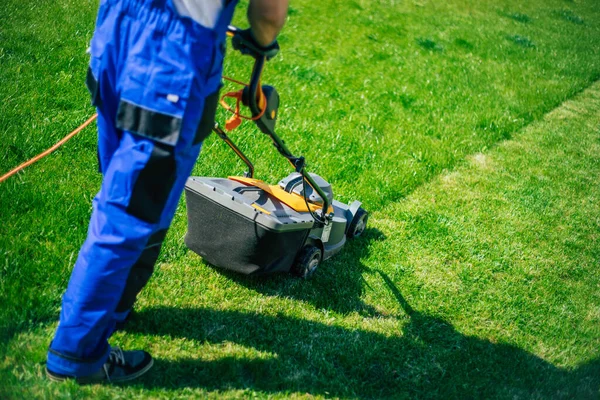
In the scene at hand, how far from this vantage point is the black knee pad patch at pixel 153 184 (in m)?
2.12

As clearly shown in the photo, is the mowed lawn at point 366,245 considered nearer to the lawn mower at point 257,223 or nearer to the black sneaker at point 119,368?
the black sneaker at point 119,368

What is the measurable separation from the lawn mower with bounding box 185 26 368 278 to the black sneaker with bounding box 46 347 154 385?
2.53ft

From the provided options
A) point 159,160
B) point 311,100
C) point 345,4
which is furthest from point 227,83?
point 345,4

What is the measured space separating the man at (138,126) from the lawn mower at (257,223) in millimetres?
627

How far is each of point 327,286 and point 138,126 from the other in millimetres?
1769

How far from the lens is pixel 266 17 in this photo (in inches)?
85.7

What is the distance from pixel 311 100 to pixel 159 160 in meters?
3.90

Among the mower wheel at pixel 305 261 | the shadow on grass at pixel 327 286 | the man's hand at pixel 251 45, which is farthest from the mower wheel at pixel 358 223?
the man's hand at pixel 251 45

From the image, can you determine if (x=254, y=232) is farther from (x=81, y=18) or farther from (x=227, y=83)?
(x=81, y=18)

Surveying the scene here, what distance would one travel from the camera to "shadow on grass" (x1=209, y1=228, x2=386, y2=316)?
3311 millimetres

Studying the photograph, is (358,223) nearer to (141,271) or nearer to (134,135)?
(141,271)

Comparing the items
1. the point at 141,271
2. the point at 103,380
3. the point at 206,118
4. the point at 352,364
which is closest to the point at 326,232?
the point at 352,364

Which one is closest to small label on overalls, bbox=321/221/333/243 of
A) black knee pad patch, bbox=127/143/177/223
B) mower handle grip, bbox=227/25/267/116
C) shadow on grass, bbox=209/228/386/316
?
shadow on grass, bbox=209/228/386/316

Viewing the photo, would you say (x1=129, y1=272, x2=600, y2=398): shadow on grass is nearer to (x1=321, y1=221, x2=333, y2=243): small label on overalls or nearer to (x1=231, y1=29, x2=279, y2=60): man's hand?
(x1=321, y1=221, x2=333, y2=243): small label on overalls
